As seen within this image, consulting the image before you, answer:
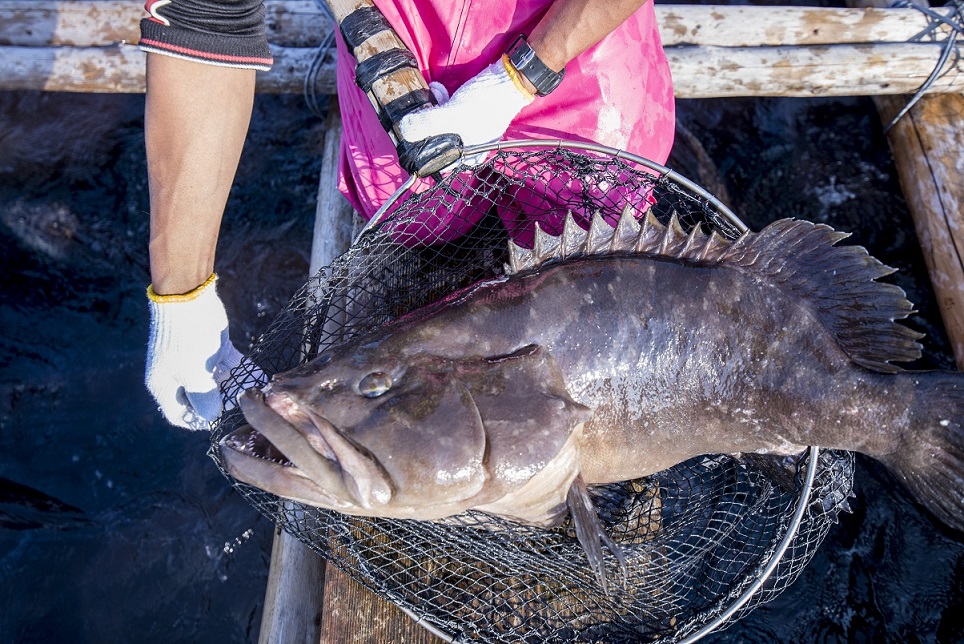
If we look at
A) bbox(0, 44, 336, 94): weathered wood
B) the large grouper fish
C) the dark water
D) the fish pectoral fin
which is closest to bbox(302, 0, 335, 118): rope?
bbox(0, 44, 336, 94): weathered wood

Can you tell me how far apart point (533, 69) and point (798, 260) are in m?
1.40

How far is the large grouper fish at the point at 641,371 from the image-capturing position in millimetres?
2285

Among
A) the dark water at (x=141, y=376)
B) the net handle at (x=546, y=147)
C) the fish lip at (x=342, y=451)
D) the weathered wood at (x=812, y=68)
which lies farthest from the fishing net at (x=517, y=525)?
the weathered wood at (x=812, y=68)

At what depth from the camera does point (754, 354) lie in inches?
102

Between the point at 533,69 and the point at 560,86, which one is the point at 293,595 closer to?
the point at 533,69

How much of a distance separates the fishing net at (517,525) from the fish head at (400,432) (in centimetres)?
52

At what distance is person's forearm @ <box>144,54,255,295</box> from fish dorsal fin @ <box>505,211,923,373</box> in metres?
1.27

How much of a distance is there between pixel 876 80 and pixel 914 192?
0.86 meters

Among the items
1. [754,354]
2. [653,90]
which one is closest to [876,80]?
[653,90]

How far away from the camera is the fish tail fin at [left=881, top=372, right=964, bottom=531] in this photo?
2490mm

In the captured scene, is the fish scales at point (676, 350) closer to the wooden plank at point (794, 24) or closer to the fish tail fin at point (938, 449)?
the fish tail fin at point (938, 449)

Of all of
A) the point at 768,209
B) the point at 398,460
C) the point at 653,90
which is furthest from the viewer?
the point at 768,209

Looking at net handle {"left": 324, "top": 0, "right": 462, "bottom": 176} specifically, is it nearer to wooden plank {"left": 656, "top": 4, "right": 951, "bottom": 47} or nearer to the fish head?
the fish head

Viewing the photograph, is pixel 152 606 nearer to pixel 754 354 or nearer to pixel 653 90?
pixel 754 354
